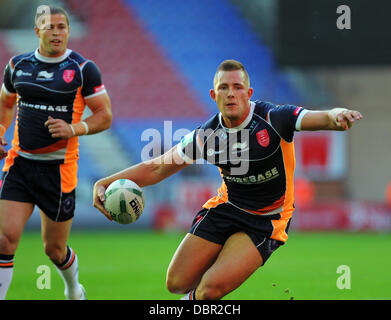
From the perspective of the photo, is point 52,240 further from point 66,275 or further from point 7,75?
point 7,75

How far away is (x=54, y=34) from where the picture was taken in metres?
6.50

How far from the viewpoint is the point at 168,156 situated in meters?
6.14

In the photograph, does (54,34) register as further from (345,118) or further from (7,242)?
(345,118)

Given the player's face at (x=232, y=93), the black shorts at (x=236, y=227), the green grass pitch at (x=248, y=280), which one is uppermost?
the player's face at (x=232, y=93)

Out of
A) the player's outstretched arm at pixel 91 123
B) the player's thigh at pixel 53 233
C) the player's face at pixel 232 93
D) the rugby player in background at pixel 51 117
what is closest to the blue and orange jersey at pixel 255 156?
the player's face at pixel 232 93

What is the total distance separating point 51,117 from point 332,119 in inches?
105

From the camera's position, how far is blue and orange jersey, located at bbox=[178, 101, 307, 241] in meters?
5.76

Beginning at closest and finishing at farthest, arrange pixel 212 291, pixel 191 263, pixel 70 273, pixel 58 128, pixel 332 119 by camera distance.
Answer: pixel 332 119 < pixel 212 291 < pixel 191 263 < pixel 58 128 < pixel 70 273

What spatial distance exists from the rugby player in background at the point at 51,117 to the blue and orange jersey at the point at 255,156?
48.1 inches

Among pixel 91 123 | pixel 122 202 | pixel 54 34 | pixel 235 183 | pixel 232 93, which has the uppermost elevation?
pixel 54 34

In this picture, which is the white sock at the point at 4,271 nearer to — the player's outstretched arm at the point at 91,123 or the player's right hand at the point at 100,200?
the player's right hand at the point at 100,200

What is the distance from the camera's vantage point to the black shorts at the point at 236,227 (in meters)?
5.88

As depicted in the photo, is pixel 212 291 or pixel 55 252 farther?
pixel 55 252

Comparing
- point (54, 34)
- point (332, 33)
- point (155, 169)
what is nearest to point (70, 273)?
point (155, 169)
